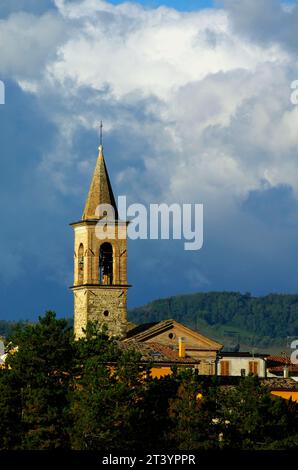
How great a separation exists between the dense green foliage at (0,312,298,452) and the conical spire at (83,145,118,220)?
1967 cm

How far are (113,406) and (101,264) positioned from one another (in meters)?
→ 25.2

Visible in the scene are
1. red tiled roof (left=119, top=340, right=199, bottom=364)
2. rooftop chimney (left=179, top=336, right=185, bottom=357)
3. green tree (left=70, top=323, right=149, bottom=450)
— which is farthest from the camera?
rooftop chimney (left=179, top=336, right=185, bottom=357)

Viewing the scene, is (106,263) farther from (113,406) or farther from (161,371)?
(113,406)

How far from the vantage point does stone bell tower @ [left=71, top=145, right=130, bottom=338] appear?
87.0m

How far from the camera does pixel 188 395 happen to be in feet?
214

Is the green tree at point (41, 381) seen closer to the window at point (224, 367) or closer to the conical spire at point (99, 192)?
the conical spire at point (99, 192)

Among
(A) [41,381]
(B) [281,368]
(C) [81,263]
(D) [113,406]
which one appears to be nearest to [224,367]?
(B) [281,368]

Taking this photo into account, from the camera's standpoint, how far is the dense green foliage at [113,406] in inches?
2470

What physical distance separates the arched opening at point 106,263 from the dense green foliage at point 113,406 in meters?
19.3

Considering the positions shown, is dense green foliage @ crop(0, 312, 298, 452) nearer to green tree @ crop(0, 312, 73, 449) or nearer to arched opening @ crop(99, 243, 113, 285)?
green tree @ crop(0, 312, 73, 449)

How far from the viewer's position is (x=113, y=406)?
63.9 m

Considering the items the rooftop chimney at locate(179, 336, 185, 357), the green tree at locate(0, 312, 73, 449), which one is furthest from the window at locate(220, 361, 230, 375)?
the green tree at locate(0, 312, 73, 449)

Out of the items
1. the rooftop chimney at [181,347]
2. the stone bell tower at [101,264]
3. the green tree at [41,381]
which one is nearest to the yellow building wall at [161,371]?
the rooftop chimney at [181,347]

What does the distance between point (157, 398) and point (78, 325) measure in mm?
21998
